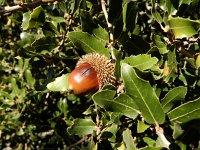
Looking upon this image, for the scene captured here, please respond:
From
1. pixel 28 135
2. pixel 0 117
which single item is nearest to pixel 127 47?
pixel 0 117

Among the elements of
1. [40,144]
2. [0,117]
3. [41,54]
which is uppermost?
[41,54]

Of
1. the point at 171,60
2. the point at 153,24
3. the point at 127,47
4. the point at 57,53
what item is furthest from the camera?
the point at 153,24

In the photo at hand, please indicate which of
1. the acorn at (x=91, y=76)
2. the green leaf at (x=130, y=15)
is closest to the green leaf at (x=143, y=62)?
the acorn at (x=91, y=76)

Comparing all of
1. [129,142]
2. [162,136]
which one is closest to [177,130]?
[162,136]

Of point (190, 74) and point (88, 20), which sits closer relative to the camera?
point (88, 20)

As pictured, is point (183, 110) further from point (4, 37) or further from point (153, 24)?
point (4, 37)

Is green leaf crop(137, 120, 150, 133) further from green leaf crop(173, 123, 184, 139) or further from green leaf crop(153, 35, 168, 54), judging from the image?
green leaf crop(153, 35, 168, 54)

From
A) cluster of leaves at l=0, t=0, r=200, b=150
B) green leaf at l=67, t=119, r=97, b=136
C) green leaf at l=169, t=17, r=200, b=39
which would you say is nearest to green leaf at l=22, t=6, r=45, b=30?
cluster of leaves at l=0, t=0, r=200, b=150
